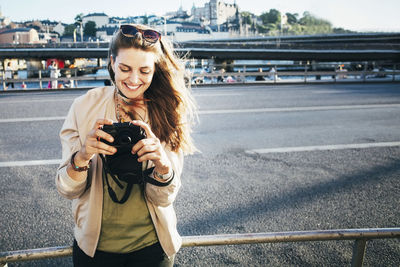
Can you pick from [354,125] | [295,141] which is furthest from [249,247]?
[354,125]

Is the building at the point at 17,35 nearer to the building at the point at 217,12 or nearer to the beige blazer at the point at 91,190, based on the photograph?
the building at the point at 217,12

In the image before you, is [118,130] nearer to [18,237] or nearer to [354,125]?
[18,237]

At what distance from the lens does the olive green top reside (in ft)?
5.17

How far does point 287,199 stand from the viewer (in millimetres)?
3885

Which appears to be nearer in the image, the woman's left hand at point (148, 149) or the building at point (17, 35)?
the woman's left hand at point (148, 149)

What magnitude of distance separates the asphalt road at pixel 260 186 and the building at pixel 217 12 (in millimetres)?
178284

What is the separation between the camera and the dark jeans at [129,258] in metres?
1.58

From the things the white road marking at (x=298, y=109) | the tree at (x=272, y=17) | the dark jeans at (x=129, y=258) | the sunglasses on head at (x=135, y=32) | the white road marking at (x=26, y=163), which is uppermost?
the tree at (x=272, y=17)

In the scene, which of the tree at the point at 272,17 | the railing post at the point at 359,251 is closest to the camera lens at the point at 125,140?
the railing post at the point at 359,251

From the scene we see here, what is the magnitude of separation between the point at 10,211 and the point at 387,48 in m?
54.9

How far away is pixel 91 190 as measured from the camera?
1.56 metres

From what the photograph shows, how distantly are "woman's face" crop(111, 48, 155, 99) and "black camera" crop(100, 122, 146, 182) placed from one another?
1.01ft

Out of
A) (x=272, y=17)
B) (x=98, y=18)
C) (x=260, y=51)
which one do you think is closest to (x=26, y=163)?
(x=260, y=51)

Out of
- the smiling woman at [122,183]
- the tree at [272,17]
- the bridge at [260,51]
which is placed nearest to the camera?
the smiling woman at [122,183]
